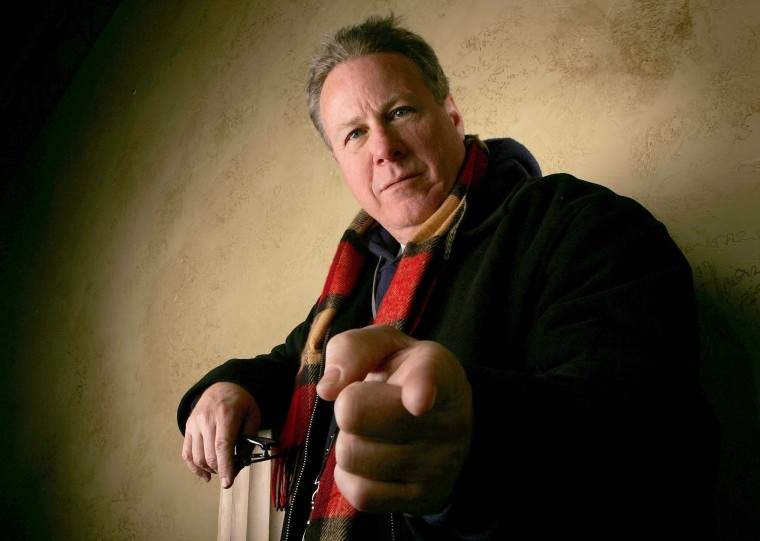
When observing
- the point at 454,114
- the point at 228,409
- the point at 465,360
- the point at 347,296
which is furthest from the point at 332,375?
the point at 454,114

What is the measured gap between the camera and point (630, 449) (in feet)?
1.39

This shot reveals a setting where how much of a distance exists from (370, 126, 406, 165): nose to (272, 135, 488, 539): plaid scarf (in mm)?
→ 119

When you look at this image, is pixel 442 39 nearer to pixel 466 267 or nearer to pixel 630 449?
pixel 466 267

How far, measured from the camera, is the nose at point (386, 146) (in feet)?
3.00

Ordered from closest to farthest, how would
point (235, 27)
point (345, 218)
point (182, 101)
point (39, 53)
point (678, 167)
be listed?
point (678, 167) < point (345, 218) < point (235, 27) < point (182, 101) < point (39, 53)

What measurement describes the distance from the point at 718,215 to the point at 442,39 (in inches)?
32.5

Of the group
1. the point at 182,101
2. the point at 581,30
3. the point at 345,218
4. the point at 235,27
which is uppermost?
the point at 235,27

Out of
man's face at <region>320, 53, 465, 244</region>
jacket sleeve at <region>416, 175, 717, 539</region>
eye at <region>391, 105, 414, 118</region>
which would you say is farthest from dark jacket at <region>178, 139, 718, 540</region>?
eye at <region>391, 105, 414, 118</region>

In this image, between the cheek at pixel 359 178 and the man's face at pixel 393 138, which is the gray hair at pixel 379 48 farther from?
the cheek at pixel 359 178

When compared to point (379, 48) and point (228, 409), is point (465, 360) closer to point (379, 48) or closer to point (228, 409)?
point (228, 409)

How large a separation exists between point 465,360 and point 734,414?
0.39m

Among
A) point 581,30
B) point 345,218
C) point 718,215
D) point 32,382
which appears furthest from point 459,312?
point 32,382

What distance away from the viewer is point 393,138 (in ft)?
3.05

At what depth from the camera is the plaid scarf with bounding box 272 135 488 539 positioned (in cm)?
69
